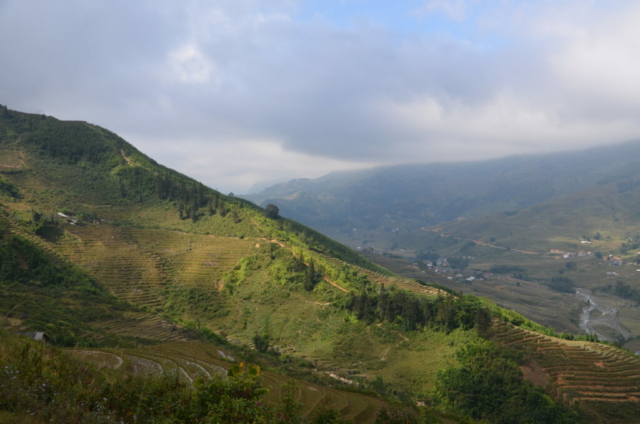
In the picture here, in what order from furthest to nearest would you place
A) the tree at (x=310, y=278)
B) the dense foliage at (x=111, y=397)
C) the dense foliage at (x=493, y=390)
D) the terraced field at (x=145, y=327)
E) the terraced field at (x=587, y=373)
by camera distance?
the tree at (x=310, y=278) < the terraced field at (x=145, y=327) < the terraced field at (x=587, y=373) < the dense foliage at (x=493, y=390) < the dense foliage at (x=111, y=397)

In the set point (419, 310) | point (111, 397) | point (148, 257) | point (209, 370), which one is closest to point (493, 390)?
point (419, 310)

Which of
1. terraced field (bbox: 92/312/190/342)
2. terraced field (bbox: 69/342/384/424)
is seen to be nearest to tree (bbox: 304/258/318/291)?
terraced field (bbox: 92/312/190/342)

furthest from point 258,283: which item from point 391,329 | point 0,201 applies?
point 0,201

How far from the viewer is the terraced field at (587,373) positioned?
32375 millimetres

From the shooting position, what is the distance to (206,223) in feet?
254

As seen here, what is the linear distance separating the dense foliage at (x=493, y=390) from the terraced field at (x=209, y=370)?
1072 cm

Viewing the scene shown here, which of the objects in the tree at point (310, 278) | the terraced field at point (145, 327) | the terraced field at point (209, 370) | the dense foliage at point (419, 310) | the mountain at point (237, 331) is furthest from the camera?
the tree at point (310, 278)

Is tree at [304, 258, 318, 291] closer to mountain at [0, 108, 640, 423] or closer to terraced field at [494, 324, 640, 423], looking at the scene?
mountain at [0, 108, 640, 423]

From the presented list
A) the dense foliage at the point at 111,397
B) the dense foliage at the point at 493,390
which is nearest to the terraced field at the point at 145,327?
the dense foliage at the point at 111,397

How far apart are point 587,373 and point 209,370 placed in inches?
1433

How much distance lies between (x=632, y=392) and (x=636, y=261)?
580 feet

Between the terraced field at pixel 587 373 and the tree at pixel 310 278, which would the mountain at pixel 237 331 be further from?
the tree at pixel 310 278

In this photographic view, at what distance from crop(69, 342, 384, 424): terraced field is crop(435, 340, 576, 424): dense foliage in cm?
1072

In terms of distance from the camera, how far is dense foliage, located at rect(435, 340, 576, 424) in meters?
30.8
